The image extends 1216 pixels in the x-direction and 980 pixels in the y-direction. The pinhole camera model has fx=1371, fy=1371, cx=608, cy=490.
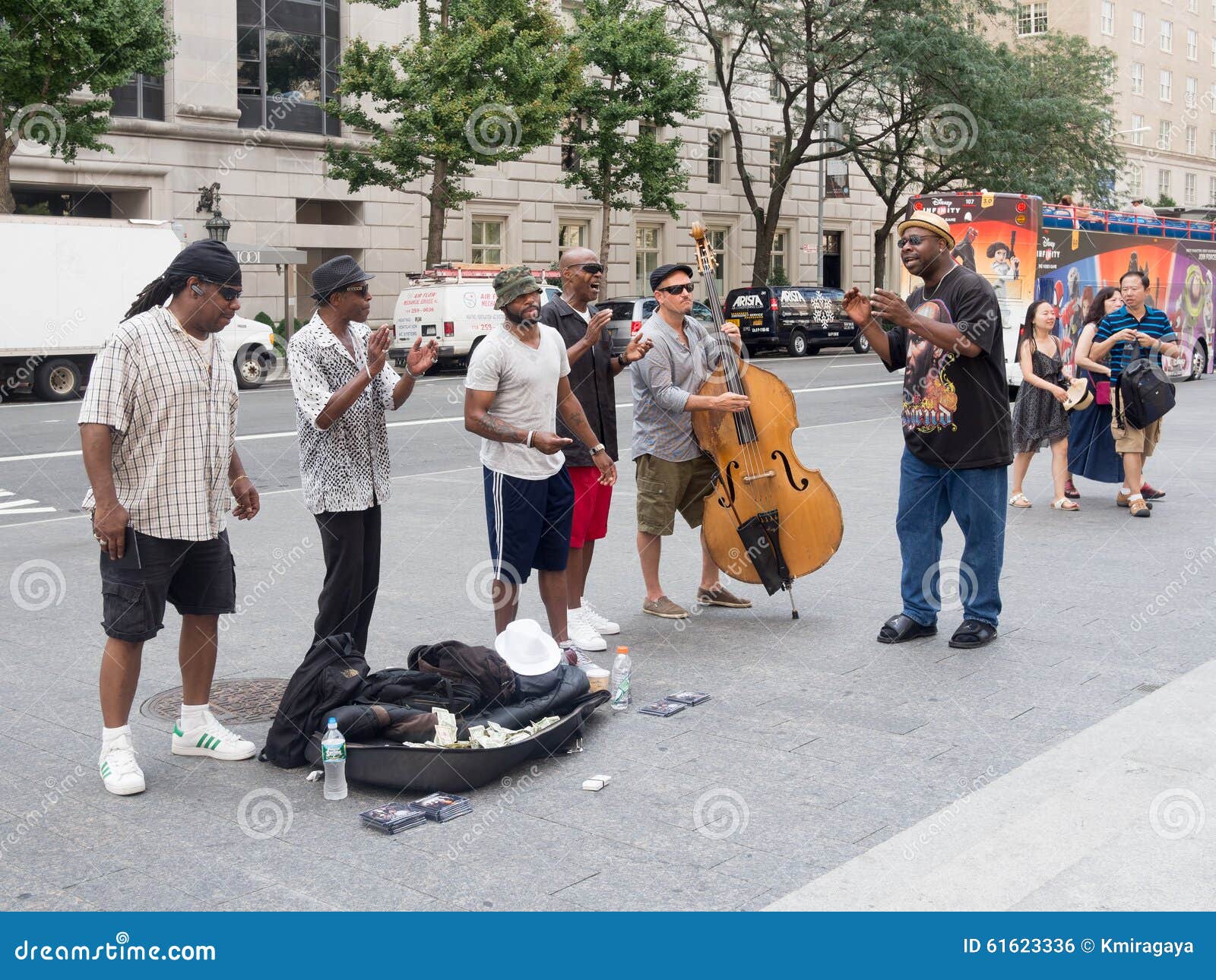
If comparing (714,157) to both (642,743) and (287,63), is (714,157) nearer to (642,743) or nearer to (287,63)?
(287,63)

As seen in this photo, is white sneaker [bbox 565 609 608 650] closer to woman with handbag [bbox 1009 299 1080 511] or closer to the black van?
woman with handbag [bbox 1009 299 1080 511]

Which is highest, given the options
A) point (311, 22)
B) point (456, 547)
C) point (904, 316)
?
point (311, 22)

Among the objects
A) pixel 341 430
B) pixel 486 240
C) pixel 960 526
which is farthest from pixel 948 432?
pixel 486 240

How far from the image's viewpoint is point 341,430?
523 cm

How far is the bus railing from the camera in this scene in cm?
2347

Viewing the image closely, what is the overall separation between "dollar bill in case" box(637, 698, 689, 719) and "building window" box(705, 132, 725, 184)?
3908 cm

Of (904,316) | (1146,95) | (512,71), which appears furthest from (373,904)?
(1146,95)

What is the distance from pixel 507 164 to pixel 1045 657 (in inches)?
1253

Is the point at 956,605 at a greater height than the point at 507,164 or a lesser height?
lesser

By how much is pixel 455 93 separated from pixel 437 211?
2.88 m

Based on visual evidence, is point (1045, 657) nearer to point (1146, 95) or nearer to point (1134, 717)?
point (1134, 717)

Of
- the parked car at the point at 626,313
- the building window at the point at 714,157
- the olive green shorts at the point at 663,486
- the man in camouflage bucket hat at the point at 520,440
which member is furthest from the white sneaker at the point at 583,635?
the building window at the point at 714,157

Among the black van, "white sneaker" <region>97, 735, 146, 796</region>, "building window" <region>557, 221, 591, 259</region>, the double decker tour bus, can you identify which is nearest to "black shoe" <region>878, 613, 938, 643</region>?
"white sneaker" <region>97, 735, 146, 796</region>

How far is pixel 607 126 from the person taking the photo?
1362 inches
